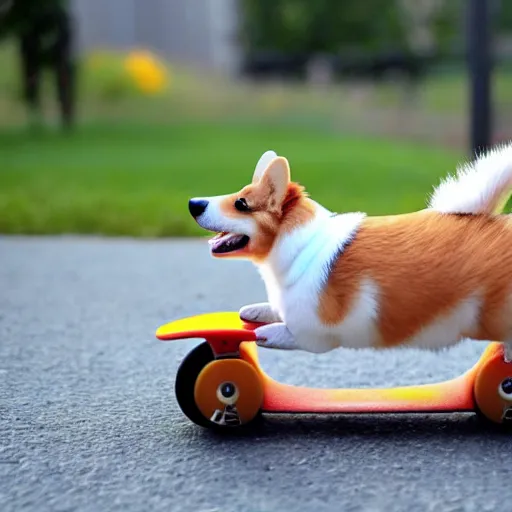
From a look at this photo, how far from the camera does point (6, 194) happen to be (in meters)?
2.08

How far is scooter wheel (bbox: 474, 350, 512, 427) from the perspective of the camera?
2.41 feet

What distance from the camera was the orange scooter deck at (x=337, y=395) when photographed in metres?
0.73

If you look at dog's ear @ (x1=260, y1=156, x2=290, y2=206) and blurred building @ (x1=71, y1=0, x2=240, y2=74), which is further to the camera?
blurred building @ (x1=71, y1=0, x2=240, y2=74)

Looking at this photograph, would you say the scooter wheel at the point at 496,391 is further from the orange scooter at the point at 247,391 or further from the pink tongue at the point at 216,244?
the pink tongue at the point at 216,244

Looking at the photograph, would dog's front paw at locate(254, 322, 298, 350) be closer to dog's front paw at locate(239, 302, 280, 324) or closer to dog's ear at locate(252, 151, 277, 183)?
dog's front paw at locate(239, 302, 280, 324)

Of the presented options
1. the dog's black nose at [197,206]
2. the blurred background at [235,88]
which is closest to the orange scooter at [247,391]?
the dog's black nose at [197,206]

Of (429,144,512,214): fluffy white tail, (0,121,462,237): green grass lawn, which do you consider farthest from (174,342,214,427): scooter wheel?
(0,121,462,237): green grass lawn

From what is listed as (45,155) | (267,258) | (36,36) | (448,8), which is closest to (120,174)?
(45,155)

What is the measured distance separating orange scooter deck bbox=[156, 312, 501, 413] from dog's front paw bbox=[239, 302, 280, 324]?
0.01m

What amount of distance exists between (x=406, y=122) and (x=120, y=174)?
1.19m

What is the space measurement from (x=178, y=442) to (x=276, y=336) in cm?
13

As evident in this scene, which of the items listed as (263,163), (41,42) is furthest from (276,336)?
(41,42)

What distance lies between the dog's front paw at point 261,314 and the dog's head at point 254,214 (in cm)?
6

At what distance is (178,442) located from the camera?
0.72 m
